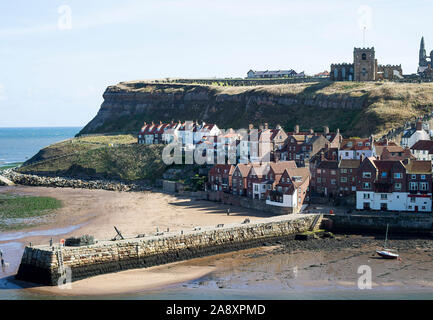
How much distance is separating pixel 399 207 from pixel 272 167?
15636 millimetres

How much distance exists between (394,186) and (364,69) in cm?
6886

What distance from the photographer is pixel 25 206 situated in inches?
3118

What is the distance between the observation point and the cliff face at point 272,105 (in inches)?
4085

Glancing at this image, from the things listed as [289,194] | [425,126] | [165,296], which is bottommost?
[165,296]

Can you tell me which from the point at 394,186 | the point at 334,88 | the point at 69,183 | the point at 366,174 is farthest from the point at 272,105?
the point at 394,186

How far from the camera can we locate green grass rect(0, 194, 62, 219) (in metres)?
73.2

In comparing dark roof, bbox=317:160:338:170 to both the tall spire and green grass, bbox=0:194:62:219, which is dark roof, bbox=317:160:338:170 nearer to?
green grass, bbox=0:194:62:219

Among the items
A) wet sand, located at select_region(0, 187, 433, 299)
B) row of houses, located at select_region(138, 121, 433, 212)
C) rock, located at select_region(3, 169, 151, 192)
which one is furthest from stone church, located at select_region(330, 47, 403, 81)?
wet sand, located at select_region(0, 187, 433, 299)

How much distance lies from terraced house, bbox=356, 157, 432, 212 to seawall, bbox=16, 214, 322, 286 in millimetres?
7464

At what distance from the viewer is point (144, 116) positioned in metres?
155

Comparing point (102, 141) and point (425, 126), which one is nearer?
point (425, 126)

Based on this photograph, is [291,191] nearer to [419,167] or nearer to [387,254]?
[419,167]

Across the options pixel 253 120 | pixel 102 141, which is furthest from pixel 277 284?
pixel 102 141
